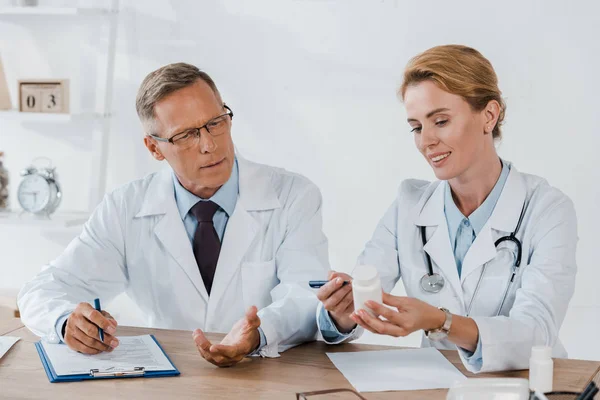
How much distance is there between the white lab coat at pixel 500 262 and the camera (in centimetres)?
179

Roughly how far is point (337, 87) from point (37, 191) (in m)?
1.49

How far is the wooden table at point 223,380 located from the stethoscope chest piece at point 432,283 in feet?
0.85

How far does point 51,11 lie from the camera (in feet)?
11.4

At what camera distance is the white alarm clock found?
3537 mm

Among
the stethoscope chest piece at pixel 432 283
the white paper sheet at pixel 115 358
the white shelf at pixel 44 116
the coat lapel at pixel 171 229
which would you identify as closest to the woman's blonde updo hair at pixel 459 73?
the stethoscope chest piece at pixel 432 283

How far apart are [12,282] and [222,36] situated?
165 centimetres

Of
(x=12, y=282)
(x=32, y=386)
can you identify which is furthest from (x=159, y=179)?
(x=12, y=282)

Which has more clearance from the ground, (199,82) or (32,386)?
(199,82)

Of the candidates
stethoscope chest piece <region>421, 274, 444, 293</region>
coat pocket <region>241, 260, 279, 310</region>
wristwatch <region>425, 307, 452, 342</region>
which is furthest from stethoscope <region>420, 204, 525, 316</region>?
coat pocket <region>241, 260, 279, 310</region>

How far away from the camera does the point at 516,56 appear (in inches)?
124

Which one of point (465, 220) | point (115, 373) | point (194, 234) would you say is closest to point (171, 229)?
point (194, 234)

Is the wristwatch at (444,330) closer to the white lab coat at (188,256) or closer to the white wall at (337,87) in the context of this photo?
the white lab coat at (188,256)

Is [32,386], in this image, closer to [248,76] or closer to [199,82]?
[199,82]

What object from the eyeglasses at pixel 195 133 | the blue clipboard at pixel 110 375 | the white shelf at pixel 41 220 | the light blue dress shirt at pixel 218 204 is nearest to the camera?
the blue clipboard at pixel 110 375
